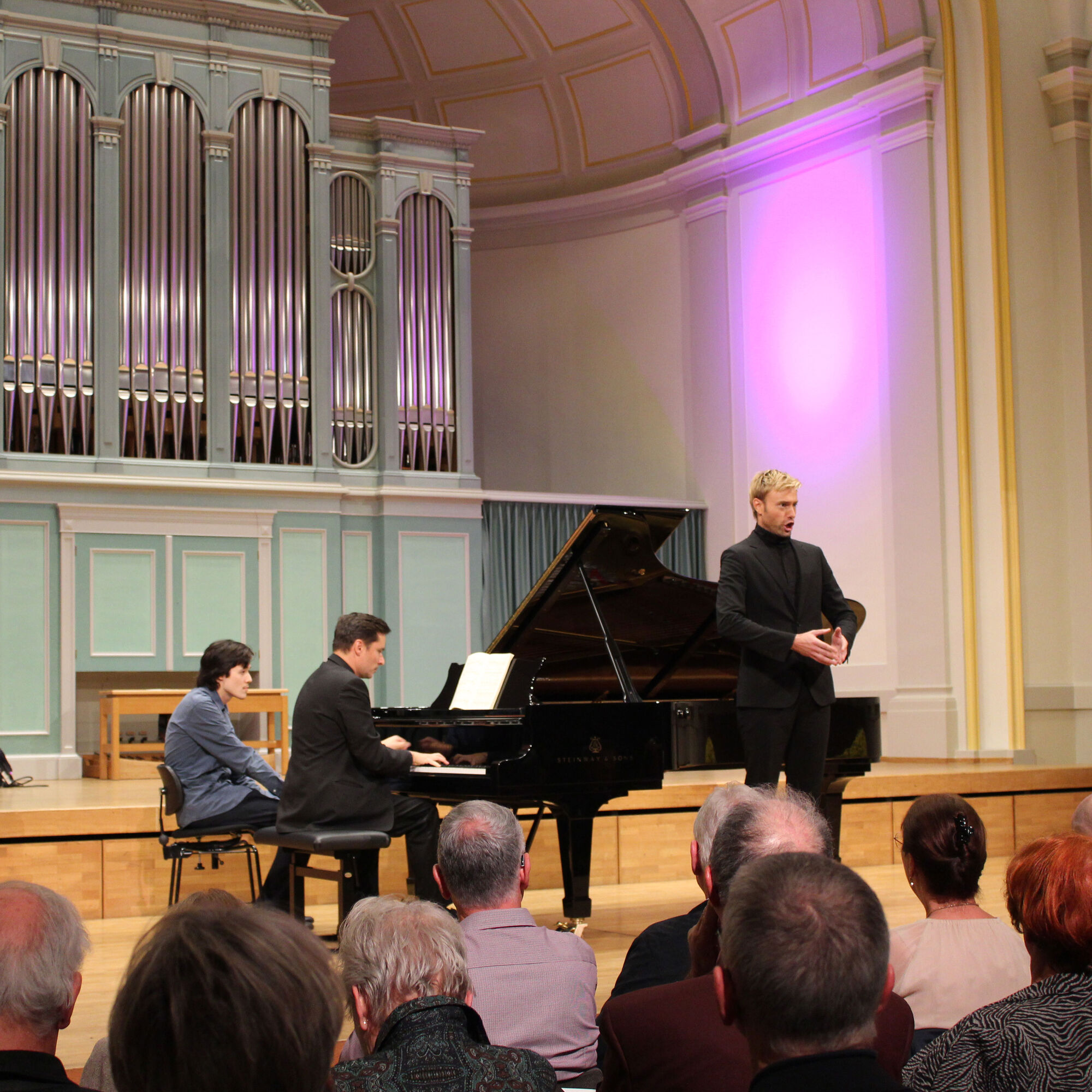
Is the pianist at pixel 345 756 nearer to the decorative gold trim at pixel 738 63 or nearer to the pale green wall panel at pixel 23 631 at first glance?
the pale green wall panel at pixel 23 631

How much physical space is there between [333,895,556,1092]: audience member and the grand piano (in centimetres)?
259

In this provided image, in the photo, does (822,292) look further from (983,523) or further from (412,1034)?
(412,1034)

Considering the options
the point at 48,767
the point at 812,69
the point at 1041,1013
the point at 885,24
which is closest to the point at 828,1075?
the point at 1041,1013

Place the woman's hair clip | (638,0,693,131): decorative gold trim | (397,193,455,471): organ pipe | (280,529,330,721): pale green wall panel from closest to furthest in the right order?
1. the woman's hair clip
2. (280,529,330,721): pale green wall panel
3. (397,193,455,471): organ pipe
4. (638,0,693,131): decorative gold trim

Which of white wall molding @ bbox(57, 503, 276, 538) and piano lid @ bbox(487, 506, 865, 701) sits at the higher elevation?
white wall molding @ bbox(57, 503, 276, 538)

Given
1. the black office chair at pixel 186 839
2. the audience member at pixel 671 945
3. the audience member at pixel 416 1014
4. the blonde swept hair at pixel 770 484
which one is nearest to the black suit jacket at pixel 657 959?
the audience member at pixel 671 945

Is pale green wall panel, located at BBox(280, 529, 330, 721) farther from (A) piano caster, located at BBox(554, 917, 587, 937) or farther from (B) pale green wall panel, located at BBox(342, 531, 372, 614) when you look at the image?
(A) piano caster, located at BBox(554, 917, 587, 937)

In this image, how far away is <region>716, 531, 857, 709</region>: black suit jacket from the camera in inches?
162

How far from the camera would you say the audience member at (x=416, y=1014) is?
151cm

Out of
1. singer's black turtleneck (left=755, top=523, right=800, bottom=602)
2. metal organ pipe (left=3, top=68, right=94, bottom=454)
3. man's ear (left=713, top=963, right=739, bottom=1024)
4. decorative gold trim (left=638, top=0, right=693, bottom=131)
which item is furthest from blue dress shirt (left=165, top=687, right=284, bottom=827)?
decorative gold trim (left=638, top=0, right=693, bottom=131)

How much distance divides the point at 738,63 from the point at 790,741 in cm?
679

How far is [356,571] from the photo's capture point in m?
8.67

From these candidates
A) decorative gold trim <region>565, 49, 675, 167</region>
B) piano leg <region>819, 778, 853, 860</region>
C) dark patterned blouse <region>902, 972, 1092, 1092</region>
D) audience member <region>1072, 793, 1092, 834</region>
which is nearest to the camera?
dark patterned blouse <region>902, 972, 1092, 1092</region>

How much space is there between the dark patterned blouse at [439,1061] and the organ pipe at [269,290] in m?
7.10
